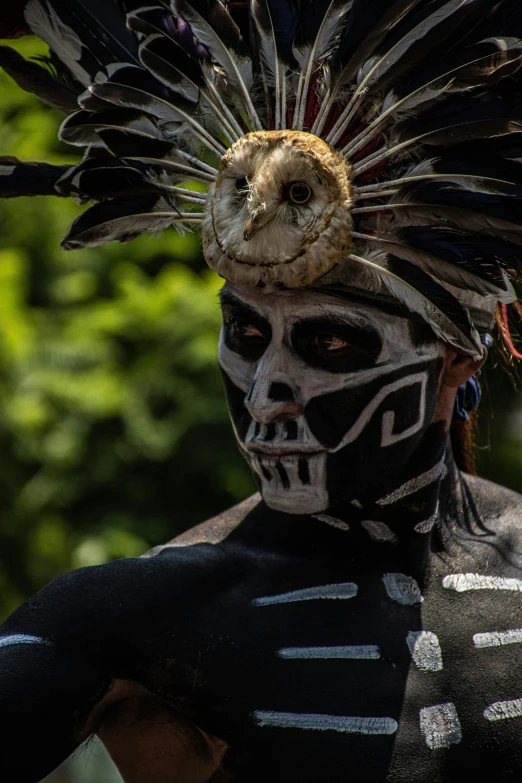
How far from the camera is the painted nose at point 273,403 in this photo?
8.56 feet

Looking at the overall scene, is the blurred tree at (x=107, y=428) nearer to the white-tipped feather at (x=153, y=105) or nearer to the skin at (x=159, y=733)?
the skin at (x=159, y=733)

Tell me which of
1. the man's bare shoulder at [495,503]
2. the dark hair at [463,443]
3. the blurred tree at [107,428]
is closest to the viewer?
the man's bare shoulder at [495,503]

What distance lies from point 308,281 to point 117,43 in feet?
2.48

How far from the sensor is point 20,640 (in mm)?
2490

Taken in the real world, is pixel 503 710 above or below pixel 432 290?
below

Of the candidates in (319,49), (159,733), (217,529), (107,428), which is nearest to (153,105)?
(319,49)

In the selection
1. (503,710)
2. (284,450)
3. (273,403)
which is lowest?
(503,710)

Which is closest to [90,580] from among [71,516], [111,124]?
[111,124]

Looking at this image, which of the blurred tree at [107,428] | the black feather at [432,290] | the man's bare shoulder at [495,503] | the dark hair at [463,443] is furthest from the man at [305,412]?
the blurred tree at [107,428]

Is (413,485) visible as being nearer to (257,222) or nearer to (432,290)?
(432,290)

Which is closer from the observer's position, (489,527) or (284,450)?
(284,450)

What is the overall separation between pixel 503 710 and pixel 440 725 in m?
0.16

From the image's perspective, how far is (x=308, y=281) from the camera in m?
2.56

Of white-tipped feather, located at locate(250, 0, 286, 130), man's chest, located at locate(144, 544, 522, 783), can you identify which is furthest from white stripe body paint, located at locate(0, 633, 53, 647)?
white-tipped feather, located at locate(250, 0, 286, 130)
